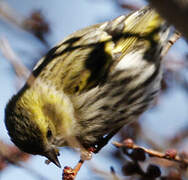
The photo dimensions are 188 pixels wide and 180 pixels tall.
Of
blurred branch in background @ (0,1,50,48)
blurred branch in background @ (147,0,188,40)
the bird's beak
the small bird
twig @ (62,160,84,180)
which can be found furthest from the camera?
the small bird

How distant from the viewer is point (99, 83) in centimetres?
275

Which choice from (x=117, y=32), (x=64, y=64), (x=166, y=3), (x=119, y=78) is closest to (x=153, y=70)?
(x=119, y=78)

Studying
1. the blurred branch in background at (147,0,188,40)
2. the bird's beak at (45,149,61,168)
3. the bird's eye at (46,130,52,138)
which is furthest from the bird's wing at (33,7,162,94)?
the blurred branch in background at (147,0,188,40)

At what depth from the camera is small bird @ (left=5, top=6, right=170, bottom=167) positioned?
2648 mm

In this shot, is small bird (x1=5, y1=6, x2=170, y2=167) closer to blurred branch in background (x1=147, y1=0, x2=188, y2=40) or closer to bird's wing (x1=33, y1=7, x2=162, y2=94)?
bird's wing (x1=33, y1=7, x2=162, y2=94)

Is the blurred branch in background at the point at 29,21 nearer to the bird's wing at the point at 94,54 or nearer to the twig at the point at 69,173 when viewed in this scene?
the bird's wing at the point at 94,54

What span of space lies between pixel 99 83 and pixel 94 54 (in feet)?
0.77

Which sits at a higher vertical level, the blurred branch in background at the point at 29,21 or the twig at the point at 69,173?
the blurred branch in background at the point at 29,21

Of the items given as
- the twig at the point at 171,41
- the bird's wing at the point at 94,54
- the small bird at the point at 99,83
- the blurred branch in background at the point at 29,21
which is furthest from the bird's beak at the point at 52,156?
the twig at the point at 171,41

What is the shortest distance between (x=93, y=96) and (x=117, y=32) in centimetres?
58

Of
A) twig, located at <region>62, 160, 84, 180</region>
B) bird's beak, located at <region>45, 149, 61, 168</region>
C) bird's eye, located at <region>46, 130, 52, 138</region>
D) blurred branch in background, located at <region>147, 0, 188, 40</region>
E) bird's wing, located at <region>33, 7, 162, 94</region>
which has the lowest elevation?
bird's beak, located at <region>45, 149, 61, 168</region>

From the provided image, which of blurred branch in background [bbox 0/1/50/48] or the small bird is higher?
blurred branch in background [bbox 0/1/50/48]

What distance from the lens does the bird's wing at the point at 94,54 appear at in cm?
271

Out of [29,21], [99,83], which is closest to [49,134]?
[99,83]
